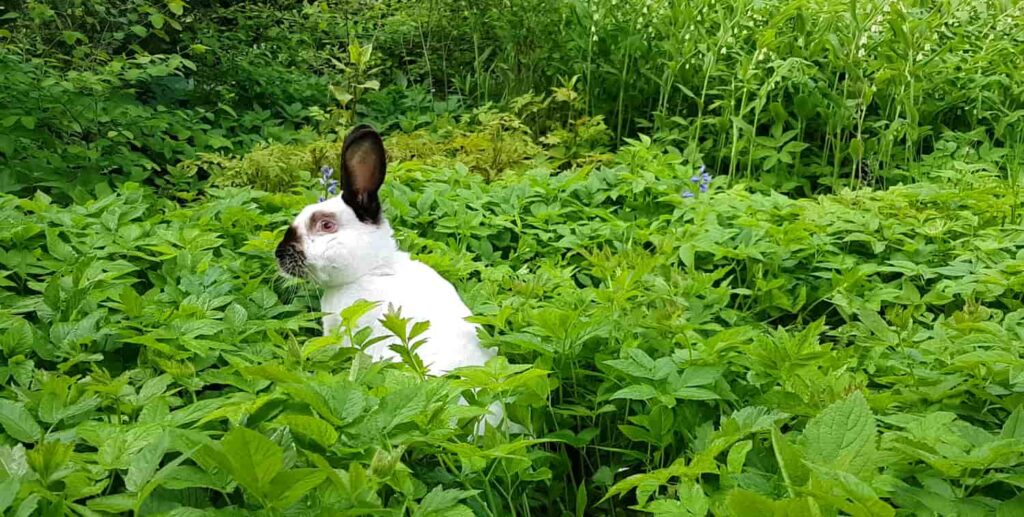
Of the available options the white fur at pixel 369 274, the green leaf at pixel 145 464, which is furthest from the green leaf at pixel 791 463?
the white fur at pixel 369 274

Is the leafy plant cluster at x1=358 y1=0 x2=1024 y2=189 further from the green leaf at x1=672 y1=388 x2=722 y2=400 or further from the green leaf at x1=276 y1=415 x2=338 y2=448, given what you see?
the green leaf at x1=276 y1=415 x2=338 y2=448

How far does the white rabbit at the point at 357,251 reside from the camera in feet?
9.09

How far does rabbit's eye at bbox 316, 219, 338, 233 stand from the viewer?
2912mm

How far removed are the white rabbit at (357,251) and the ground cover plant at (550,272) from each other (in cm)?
13

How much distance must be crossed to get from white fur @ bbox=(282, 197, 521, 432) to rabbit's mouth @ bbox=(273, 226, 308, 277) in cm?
2

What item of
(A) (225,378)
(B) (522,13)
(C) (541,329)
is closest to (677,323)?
(C) (541,329)

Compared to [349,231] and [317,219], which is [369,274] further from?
[317,219]

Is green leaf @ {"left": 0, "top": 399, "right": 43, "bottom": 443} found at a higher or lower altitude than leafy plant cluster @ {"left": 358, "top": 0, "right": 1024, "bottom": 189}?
higher

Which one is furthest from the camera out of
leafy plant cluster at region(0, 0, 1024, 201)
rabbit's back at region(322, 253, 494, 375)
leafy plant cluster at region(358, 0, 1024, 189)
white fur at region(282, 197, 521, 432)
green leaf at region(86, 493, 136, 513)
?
leafy plant cluster at region(358, 0, 1024, 189)

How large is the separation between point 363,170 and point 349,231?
0.67 feet

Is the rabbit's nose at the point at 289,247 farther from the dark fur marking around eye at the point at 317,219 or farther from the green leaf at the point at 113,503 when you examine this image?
the green leaf at the point at 113,503

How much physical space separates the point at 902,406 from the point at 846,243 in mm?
1674

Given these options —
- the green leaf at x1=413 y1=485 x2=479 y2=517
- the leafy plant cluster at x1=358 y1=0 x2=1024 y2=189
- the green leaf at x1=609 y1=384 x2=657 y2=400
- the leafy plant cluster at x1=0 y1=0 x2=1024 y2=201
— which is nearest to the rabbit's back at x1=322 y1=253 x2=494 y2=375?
the green leaf at x1=609 y1=384 x2=657 y2=400

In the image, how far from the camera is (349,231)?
289cm
